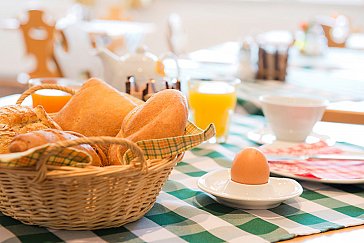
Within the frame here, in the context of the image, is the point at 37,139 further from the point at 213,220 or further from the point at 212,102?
the point at 212,102

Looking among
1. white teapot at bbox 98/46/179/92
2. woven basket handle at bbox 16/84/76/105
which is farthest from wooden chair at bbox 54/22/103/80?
woven basket handle at bbox 16/84/76/105

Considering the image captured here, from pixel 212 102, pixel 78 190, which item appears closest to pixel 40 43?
pixel 212 102

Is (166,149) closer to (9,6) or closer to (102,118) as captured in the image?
(102,118)

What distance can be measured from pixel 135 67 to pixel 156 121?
64cm

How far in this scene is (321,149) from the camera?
1.32 metres

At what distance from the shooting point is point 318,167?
3.84 feet

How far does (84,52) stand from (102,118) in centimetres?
231

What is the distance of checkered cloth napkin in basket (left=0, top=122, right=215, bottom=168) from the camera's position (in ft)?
2.45

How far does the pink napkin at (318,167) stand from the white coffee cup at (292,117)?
0.08 m

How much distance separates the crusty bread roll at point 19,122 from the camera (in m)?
0.87

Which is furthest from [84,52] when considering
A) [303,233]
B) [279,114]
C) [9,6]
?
[9,6]

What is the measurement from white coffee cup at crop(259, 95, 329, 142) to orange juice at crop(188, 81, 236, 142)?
91 mm

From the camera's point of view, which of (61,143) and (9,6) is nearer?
(61,143)

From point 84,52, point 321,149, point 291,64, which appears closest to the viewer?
point 321,149
